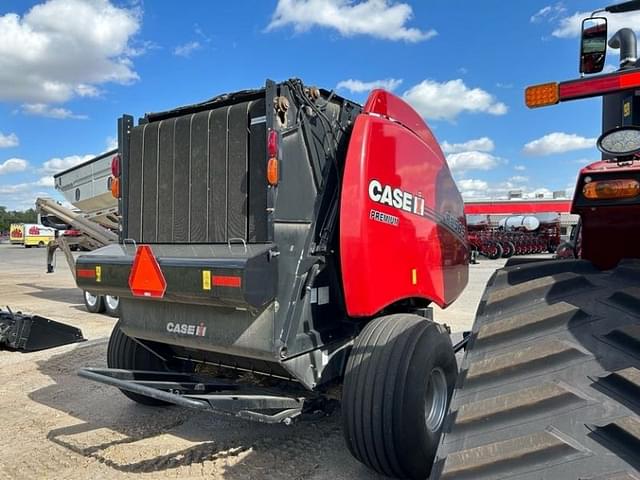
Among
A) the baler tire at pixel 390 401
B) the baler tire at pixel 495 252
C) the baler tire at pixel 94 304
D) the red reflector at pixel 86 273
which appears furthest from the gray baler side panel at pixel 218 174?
the baler tire at pixel 495 252

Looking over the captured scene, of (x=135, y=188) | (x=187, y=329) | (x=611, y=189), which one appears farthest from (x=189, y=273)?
(x=611, y=189)

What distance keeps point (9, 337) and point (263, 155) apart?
16.7 ft

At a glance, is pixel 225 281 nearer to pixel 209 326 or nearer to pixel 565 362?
pixel 209 326

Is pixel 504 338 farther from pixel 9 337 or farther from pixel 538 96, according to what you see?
pixel 9 337

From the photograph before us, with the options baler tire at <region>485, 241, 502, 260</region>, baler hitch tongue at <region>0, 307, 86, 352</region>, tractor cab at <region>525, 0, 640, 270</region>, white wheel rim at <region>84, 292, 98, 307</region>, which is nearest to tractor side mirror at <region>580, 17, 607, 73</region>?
tractor cab at <region>525, 0, 640, 270</region>

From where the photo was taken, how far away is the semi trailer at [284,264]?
303 cm

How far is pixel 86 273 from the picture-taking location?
3.63 meters

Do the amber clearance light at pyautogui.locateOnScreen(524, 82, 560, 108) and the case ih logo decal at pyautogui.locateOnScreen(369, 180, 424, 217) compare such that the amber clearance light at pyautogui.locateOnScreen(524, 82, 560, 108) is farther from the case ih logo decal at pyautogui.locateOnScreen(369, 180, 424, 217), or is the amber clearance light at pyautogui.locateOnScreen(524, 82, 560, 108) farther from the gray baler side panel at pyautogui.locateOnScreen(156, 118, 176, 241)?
the gray baler side panel at pyautogui.locateOnScreen(156, 118, 176, 241)

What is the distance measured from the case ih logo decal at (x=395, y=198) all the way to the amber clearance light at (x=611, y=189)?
1558 mm

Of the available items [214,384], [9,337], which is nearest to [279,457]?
[214,384]

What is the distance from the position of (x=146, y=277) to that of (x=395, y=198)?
1.67 metres

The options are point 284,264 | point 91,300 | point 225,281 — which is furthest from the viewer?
point 91,300

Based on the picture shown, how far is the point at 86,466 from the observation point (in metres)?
3.41

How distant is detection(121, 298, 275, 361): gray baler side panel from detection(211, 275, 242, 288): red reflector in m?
0.29
